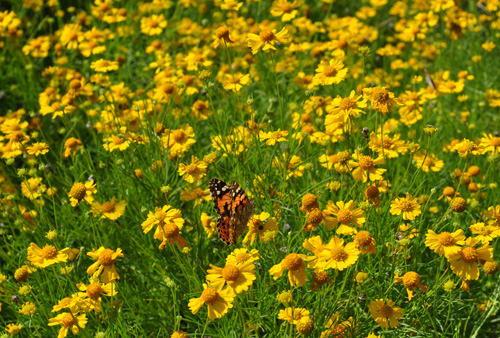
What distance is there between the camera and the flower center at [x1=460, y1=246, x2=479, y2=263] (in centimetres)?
224

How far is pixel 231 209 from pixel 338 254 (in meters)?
0.53

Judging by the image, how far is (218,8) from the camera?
21.2 ft

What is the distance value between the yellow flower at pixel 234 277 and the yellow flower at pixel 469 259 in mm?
846

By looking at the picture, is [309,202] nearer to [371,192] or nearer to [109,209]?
[371,192]

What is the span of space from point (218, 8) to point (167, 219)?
4.54 meters

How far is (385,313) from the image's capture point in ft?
7.50

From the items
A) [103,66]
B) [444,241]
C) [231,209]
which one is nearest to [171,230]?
[231,209]

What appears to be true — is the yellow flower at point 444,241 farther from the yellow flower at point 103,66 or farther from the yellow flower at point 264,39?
the yellow flower at point 103,66

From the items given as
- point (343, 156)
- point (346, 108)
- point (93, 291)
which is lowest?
point (93, 291)

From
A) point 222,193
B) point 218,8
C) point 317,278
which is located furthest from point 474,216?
point 218,8

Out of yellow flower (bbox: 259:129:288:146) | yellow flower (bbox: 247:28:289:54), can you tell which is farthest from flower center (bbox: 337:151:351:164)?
yellow flower (bbox: 247:28:289:54)

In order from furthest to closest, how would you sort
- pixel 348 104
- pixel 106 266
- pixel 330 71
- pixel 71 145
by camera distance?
pixel 71 145, pixel 330 71, pixel 348 104, pixel 106 266

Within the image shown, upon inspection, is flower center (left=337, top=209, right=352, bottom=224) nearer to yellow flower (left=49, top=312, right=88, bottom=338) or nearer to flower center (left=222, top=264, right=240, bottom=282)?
flower center (left=222, top=264, right=240, bottom=282)

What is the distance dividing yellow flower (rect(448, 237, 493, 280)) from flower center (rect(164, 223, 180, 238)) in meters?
1.16
